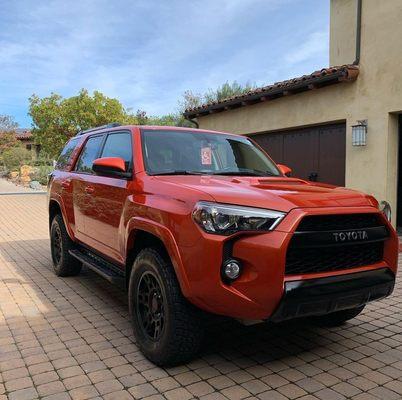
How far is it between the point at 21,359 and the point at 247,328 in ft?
6.56

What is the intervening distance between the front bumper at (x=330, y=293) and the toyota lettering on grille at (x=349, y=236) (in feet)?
0.84

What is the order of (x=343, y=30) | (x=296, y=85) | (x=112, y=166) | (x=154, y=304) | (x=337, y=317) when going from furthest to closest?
1. (x=343, y=30)
2. (x=296, y=85)
3. (x=337, y=317)
4. (x=112, y=166)
5. (x=154, y=304)

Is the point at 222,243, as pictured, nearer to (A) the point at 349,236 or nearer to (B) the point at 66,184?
(A) the point at 349,236

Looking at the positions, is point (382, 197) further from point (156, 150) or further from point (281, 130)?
point (156, 150)

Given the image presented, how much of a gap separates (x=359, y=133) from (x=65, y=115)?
2019 cm

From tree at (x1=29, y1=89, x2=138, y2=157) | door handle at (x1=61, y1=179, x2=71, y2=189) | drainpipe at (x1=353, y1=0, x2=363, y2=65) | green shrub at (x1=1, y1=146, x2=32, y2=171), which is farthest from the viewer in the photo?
green shrub at (x1=1, y1=146, x2=32, y2=171)

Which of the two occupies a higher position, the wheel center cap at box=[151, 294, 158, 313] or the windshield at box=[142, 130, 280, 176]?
the windshield at box=[142, 130, 280, 176]

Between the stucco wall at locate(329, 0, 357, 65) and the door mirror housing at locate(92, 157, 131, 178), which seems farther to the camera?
the stucco wall at locate(329, 0, 357, 65)

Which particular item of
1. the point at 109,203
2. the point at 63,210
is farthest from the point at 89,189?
the point at 63,210

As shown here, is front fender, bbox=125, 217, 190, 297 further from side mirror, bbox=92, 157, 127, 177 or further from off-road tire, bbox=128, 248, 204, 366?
side mirror, bbox=92, 157, 127, 177

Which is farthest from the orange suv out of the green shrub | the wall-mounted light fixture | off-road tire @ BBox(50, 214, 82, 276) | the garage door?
the green shrub

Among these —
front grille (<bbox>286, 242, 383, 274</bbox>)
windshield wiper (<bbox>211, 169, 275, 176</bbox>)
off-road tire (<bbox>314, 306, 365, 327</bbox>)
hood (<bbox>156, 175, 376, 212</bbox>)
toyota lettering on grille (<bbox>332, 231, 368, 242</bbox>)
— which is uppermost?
windshield wiper (<bbox>211, 169, 275, 176</bbox>)

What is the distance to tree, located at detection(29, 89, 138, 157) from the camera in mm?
25484

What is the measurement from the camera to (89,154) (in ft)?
18.2
